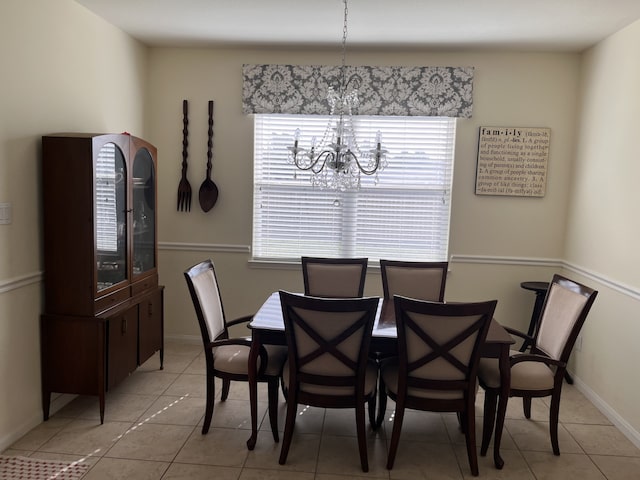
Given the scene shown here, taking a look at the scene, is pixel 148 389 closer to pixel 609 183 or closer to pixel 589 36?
pixel 609 183

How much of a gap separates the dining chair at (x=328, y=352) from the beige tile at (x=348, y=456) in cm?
7

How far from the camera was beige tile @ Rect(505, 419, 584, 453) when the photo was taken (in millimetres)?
2785

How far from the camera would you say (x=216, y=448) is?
2678mm

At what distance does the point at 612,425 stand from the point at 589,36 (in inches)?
103

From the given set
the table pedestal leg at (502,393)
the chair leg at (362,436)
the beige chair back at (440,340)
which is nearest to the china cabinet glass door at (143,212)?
the chair leg at (362,436)

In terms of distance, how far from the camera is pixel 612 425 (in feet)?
10.2

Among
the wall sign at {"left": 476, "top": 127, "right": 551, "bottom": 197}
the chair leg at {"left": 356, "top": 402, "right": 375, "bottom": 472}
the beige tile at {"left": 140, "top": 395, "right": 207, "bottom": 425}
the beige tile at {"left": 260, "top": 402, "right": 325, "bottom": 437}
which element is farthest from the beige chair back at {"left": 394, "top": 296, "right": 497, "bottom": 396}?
the wall sign at {"left": 476, "top": 127, "right": 551, "bottom": 197}

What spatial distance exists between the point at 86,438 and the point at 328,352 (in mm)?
1478

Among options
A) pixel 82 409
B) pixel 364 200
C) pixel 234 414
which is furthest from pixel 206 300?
pixel 364 200

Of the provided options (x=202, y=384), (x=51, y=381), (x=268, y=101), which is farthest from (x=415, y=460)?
(x=268, y=101)

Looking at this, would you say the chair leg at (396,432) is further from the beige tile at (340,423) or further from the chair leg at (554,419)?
the chair leg at (554,419)

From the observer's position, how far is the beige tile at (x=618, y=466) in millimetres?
2549

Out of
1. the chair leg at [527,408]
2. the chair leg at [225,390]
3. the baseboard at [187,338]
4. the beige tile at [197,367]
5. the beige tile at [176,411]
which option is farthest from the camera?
the baseboard at [187,338]

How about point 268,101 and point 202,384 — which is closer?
point 202,384
